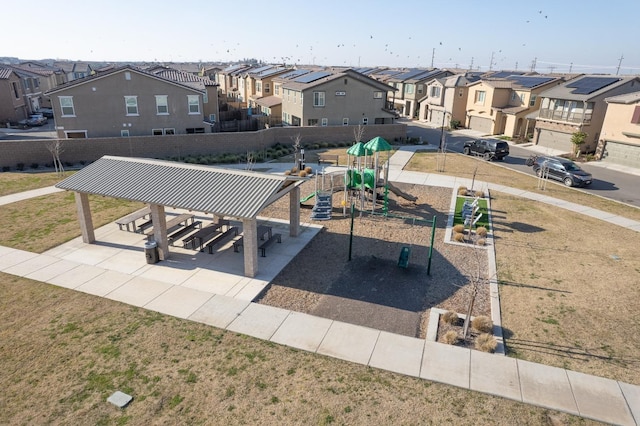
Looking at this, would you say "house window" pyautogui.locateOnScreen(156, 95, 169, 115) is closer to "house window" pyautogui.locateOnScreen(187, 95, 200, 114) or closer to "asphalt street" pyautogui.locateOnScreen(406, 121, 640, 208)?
"house window" pyautogui.locateOnScreen(187, 95, 200, 114)

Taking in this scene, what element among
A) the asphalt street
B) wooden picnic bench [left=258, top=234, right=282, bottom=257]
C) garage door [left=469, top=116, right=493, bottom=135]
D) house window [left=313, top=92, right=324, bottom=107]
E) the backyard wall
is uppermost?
house window [left=313, top=92, right=324, bottom=107]

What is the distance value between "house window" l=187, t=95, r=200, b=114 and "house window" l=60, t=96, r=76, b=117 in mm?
8919

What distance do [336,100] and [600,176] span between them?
2445 cm

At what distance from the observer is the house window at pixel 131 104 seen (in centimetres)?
3316

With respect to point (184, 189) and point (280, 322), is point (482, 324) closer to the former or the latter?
point (280, 322)

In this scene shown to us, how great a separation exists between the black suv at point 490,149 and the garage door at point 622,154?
8956 millimetres

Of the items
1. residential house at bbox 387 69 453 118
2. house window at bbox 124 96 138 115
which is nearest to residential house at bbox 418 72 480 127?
residential house at bbox 387 69 453 118

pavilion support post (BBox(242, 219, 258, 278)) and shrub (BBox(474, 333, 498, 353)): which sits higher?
pavilion support post (BBox(242, 219, 258, 278))

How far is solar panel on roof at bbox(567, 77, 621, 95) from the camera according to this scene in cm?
3891

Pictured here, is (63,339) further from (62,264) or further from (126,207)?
(126,207)

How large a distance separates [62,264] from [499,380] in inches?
624

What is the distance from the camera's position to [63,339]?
11453 millimetres

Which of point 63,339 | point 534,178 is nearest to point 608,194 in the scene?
point 534,178

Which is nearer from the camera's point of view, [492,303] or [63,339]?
[63,339]
